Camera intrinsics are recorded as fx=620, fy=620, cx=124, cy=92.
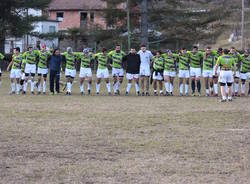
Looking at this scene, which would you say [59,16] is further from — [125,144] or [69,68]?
[125,144]

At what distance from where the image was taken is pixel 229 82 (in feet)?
76.9

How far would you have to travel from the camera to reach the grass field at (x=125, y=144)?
993cm

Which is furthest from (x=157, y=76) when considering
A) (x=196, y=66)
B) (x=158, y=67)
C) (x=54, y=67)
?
(x=54, y=67)

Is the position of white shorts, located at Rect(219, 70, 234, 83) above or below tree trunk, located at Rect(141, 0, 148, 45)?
below

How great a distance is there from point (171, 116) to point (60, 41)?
173 feet

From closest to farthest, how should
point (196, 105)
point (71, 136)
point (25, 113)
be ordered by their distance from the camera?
point (71, 136) → point (25, 113) → point (196, 105)

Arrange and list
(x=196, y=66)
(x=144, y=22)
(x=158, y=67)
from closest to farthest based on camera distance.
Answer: (x=196, y=66), (x=158, y=67), (x=144, y=22)

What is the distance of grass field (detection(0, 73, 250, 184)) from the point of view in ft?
32.6

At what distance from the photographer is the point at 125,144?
13.0 metres

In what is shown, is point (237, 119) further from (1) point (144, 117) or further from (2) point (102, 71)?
(2) point (102, 71)

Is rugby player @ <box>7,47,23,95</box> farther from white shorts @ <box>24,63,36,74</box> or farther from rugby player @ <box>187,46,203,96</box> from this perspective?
rugby player @ <box>187,46,203,96</box>

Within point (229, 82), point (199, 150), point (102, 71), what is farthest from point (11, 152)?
point (102, 71)

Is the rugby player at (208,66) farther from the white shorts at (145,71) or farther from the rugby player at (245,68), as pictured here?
the white shorts at (145,71)

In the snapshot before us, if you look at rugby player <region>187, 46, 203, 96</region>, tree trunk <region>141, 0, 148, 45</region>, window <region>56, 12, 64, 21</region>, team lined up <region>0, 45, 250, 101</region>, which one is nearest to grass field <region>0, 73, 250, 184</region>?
rugby player <region>187, 46, 203, 96</region>
